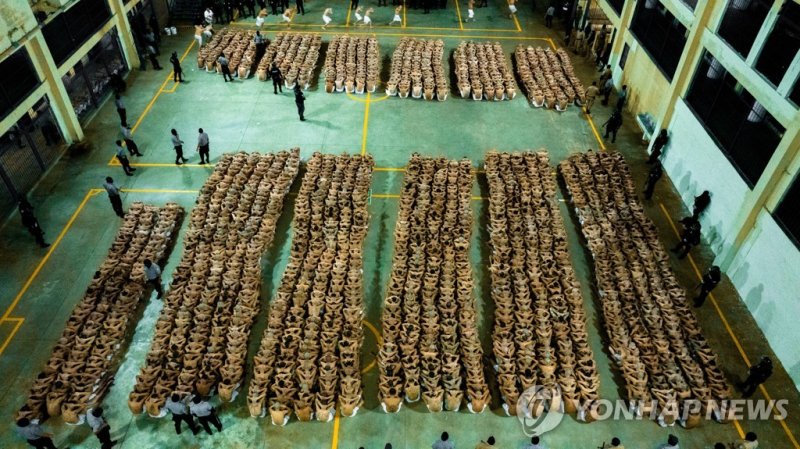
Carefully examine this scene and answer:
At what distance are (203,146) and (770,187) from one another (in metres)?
19.9

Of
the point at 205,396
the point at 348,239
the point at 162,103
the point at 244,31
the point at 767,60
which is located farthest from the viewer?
the point at 244,31

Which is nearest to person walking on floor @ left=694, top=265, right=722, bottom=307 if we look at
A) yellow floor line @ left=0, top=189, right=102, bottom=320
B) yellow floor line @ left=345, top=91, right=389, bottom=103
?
yellow floor line @ left=345, top=91, right=389, bottom=103

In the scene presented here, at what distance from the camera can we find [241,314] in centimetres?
1570

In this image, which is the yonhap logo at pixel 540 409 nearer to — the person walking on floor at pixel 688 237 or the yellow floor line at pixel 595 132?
the person walking on floor at pixel 688 237

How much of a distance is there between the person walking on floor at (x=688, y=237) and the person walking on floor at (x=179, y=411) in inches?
638

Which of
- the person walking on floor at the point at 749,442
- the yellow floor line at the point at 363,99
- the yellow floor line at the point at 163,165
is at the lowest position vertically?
the yellow floor line at the point at 163,165

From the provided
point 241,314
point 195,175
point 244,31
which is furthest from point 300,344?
point 244,31

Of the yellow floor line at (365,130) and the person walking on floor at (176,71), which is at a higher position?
the person walking on floor at (176,71)

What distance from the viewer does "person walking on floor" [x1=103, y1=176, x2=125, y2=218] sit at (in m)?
18.7

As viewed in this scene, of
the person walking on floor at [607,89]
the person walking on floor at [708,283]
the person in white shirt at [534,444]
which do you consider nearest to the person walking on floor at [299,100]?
the person walking on floor at [607,89]

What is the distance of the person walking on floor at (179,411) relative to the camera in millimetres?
12680

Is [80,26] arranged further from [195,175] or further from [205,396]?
[205,396]

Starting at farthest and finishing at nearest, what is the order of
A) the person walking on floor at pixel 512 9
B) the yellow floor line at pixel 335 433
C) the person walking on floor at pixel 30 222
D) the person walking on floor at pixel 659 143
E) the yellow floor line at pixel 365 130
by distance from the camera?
the person walking on floor at pixel 512 9, the yellow floor line at pixel 365 130, the person walking on floor at pixel 659 143, the person walking on floor at pixel 30 222, the yellow floor line at pixel 335 433

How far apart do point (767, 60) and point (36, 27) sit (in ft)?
84.4
